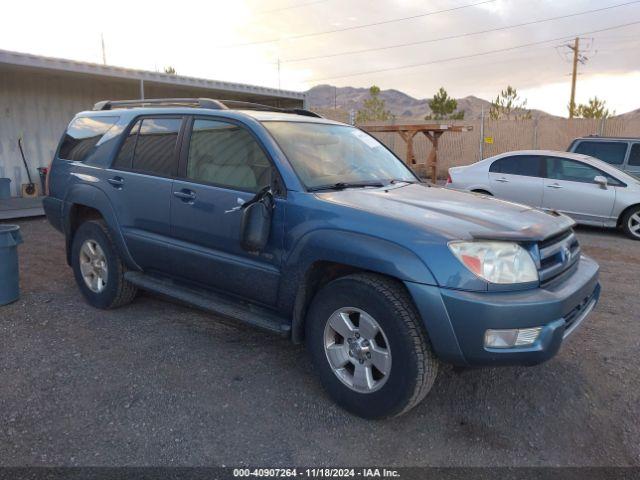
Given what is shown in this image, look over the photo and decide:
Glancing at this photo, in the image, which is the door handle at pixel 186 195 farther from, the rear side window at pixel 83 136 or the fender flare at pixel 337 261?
the rear side window at pixel 83 136

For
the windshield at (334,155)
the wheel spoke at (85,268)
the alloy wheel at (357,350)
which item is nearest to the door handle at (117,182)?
the wheel spoke at (85,268)

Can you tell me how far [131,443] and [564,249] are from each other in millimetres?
2814

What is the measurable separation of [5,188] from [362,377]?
11172mm

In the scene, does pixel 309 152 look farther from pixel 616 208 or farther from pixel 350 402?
pixel 616 208

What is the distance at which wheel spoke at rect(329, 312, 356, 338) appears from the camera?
120 inches

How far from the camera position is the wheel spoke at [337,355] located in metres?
3.14

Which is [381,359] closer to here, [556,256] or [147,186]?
[556,256]

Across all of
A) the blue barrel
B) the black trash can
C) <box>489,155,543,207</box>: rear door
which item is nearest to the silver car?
<box>489,155,543,207</box>: rear door

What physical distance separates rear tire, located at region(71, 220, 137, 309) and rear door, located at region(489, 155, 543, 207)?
722cm

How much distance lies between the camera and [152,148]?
4.39m

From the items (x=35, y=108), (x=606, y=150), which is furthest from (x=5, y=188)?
(x=606, y=150)

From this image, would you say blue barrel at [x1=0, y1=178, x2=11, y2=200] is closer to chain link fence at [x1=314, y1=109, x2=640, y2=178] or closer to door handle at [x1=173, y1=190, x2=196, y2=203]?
door handle at [x1=173, y1=190, x2=196, y2=203]

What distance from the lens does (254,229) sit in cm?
333

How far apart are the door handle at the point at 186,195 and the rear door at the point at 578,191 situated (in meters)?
7.36
